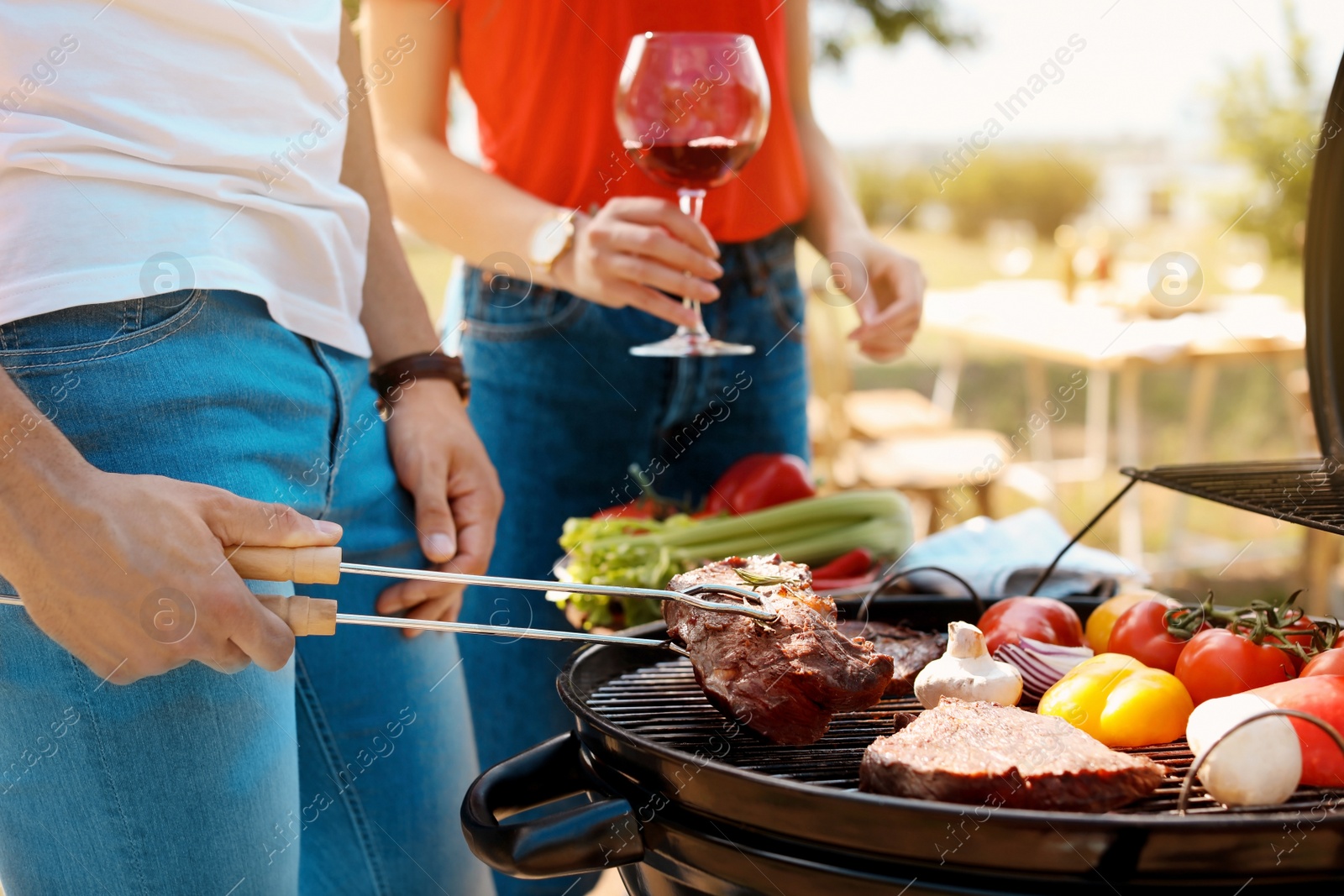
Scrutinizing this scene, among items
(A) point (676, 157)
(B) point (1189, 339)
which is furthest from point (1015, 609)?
(B) point (1189, 339)

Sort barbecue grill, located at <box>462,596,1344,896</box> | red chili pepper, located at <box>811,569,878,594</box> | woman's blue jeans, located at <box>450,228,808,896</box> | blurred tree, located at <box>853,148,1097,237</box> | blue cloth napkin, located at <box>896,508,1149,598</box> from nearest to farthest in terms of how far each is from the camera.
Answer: barbecue grill, located at <box>462,596,1344,896</box> → blue cloth napkin, located at <box>896,508,1149,598</box> → red chili pepper, located at <box>811,569,878,594</box> → woman's blue jeans, located at <box>450,228,808,896</box> → blurred tree, located at <box>853,148,1097,237</box>

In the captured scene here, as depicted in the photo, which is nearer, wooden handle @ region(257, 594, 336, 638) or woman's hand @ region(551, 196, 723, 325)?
wooden handle @ region(257, 594, 336, 638)

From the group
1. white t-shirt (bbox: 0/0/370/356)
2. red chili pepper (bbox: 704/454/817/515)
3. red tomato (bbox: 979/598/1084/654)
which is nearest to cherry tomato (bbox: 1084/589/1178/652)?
red tomato (bbox: 979/598/1084/654)

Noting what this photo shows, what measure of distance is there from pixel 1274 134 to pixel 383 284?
835 cm

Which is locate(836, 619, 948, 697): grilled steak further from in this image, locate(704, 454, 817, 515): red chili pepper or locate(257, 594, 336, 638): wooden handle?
locate(704, 454, 817, 515): red chili pepper

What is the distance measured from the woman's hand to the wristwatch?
68 millimetres

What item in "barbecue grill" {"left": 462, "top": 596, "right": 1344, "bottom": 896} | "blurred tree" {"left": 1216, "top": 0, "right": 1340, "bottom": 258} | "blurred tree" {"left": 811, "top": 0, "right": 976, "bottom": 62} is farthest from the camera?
"blurred tree" {"left": 811, "top": 0, "right": 976, "bottom": 62}

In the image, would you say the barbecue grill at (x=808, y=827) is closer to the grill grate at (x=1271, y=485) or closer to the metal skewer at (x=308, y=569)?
the metal skewer at (x=308, y=569)

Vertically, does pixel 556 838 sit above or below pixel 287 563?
below

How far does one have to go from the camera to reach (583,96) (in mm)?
2258

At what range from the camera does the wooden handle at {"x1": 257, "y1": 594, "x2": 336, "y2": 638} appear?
113 cm

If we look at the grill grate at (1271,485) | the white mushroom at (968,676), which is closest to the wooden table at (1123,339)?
the grill grate at (1271,485)

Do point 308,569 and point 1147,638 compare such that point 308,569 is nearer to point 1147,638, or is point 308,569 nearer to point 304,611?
point 304,611

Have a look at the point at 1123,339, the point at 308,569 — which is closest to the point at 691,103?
the point at 308,569
